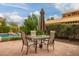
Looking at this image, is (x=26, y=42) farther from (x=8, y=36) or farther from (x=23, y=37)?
(x=8, y=36)

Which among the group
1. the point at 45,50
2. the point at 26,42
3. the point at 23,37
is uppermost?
the point at 23,37

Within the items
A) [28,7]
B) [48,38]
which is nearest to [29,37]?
[48,38]

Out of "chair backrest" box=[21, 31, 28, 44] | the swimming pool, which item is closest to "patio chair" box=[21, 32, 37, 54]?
"chair backrest" box=[21, 31, 28, 44]

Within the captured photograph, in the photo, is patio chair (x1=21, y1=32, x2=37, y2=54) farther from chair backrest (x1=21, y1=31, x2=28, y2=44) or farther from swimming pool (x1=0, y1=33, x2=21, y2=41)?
swimming pool (x1=0, y1=33, x2=21, y2=41)

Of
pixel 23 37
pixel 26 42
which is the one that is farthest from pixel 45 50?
pixel 23 37

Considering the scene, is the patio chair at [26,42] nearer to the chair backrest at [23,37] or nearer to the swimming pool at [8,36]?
the chair backrest at [23,37]

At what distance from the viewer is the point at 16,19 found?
362 centimetres

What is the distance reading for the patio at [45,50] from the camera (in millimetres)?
3631

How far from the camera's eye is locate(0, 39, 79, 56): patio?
3.63 metres

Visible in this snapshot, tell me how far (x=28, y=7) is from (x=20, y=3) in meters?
0.20

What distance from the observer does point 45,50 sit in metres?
3.67

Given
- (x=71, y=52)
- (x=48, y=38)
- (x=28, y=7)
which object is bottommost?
(x=71, y=52)

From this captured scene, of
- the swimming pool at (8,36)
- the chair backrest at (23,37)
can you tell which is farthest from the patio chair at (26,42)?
the swimming pool at (8,36)

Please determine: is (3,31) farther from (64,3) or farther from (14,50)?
(64,3)
